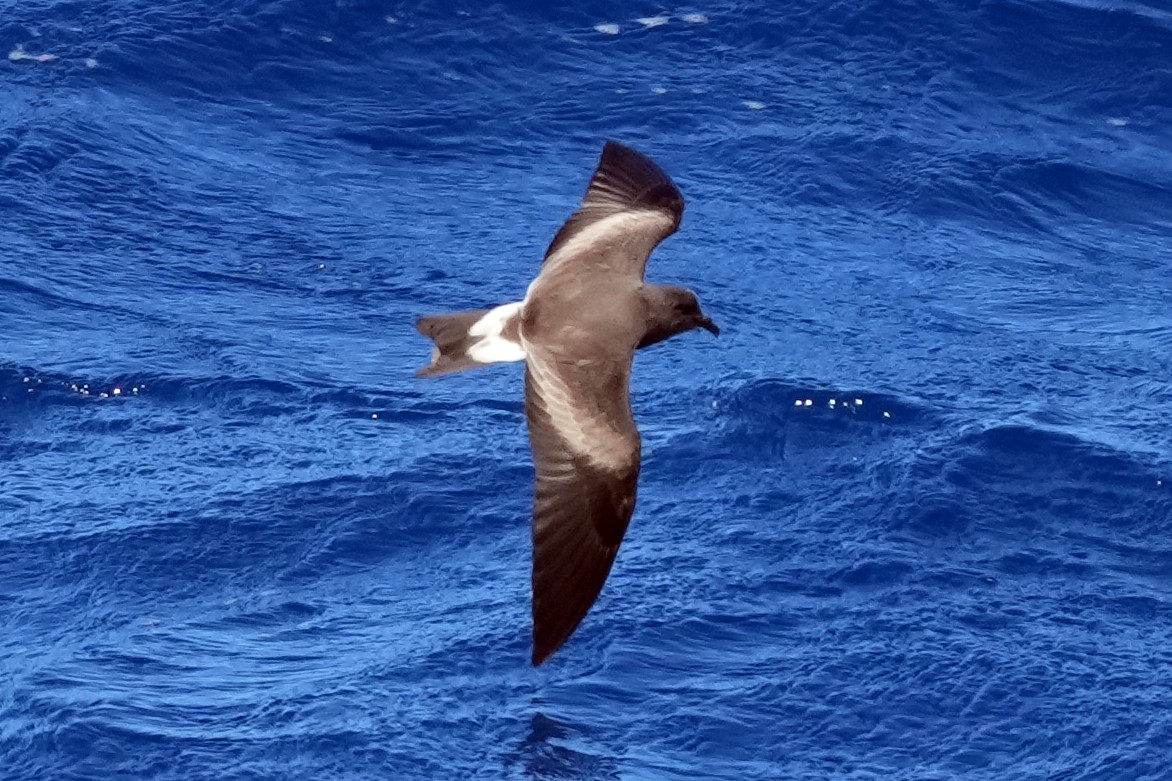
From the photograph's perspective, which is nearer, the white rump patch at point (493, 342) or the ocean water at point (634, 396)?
the white rump patch at point (493, 342)

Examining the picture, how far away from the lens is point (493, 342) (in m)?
7.27

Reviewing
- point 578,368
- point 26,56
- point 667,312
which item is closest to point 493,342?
point 578,368

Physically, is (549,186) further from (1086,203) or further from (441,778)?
A: (441,778)

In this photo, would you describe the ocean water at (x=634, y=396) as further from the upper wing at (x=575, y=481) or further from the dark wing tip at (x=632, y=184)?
the dark wing tip at (x=632, y=184)

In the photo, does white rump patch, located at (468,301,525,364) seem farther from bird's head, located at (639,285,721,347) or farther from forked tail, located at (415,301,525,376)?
bird's head, located at (639,285,721,347)

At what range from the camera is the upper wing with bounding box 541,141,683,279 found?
7.93 metres

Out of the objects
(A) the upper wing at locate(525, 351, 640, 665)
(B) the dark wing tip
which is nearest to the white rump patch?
(A) the upper wing at locate(525, 351, 640, 665)

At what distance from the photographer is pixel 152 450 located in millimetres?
9680

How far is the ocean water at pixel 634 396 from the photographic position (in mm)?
8211

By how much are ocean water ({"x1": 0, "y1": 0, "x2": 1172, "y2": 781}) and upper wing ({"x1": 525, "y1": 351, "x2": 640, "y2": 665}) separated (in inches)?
55.2

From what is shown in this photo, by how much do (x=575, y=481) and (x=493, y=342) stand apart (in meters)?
0.72

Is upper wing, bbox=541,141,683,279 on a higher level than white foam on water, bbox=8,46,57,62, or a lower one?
higher

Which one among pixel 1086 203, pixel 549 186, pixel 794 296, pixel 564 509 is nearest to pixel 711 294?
pixel 794 296

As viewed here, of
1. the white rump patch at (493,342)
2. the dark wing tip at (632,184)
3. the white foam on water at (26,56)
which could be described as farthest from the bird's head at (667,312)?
the white foam on water at (26,56)
